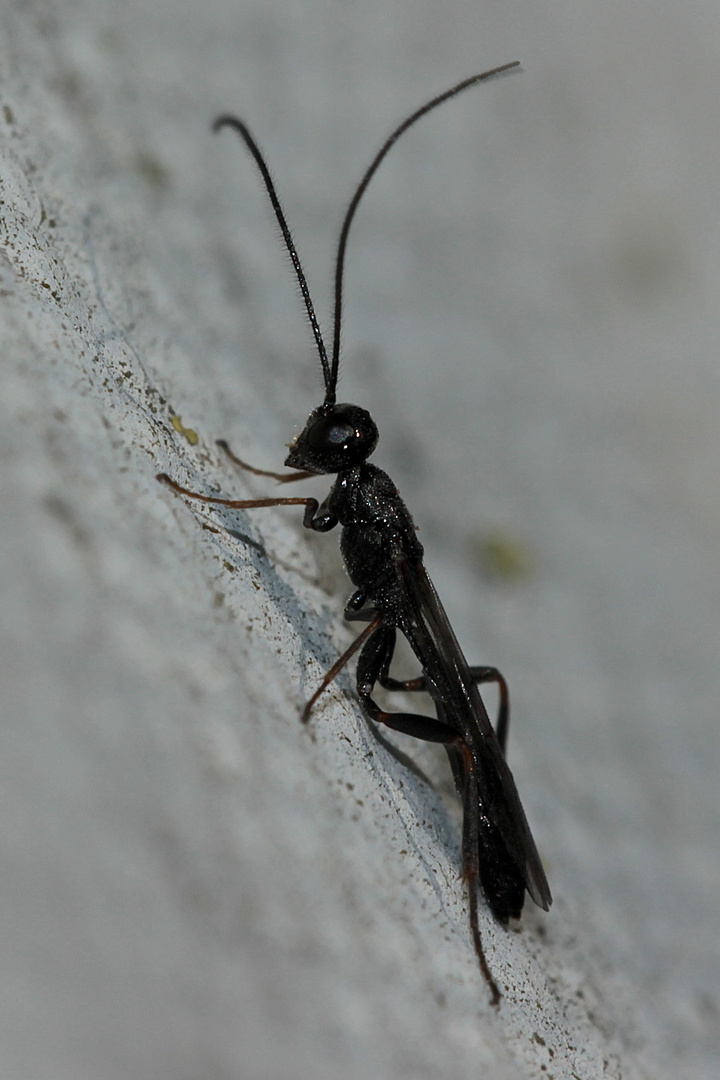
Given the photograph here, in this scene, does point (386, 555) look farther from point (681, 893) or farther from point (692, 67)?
point (692, 67)

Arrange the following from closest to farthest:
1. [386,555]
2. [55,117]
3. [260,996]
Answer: [260,996] → [55,117] → [386,555]

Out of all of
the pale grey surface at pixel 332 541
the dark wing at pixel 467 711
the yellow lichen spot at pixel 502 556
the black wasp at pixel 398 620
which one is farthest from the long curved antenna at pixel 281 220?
the yellow lichen spot at pixel 502 556

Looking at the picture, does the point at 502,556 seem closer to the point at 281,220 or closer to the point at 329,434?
the point at 329,434

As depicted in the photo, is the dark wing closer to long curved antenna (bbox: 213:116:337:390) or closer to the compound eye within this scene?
the compound eye

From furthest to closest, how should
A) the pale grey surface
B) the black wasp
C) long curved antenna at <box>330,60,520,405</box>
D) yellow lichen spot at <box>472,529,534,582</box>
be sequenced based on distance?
yellow lichen spot at <box>472,529,534,582</box> < the black wasp < long curved antenna at <box>330,60,520,405</box> < the pale grey surface

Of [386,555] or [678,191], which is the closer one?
[386,555]

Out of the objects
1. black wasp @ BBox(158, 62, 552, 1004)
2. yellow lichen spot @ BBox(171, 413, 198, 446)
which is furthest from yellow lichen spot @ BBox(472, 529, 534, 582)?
yellow lichen spot @ BBox(171, 413, 198, 446)

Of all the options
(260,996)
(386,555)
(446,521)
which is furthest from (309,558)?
(260,996)
